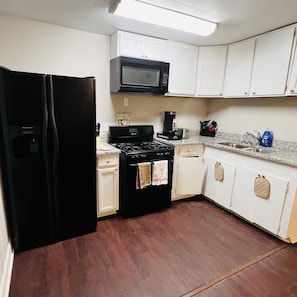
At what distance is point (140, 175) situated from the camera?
2.45 m

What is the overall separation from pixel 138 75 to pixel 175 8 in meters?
0.88

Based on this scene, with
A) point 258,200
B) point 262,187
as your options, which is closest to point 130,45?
point 262,187

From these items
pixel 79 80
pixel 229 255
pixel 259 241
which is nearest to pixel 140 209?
pixel 229 255

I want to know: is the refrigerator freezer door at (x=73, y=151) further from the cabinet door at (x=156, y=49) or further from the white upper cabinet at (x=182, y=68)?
the white upper cabinet at (x=182, y=68)

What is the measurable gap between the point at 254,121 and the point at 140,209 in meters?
2.03

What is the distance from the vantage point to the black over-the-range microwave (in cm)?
251

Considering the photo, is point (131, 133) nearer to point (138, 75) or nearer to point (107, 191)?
point (138, 75)

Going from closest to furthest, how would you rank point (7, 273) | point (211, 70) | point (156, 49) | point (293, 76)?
point (7, 273) → point (293, 76) → point (156, 49) → point (211, 70)

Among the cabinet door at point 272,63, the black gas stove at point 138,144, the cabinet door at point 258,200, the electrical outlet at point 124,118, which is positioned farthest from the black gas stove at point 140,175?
the cabinet door at point 272,63

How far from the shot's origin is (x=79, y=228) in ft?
7.11

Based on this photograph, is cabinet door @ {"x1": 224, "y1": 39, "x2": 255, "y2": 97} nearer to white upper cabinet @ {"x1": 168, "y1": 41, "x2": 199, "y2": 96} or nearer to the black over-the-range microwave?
white upper cabinet @ {"x1": 168, "y1": 41, "x2": 199, "y2": 96}

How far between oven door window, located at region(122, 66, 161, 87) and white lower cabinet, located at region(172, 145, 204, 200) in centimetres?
Result: 94

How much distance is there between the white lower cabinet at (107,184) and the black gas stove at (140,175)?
0.24 feet

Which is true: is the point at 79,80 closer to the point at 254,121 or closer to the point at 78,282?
the point at 78,282
